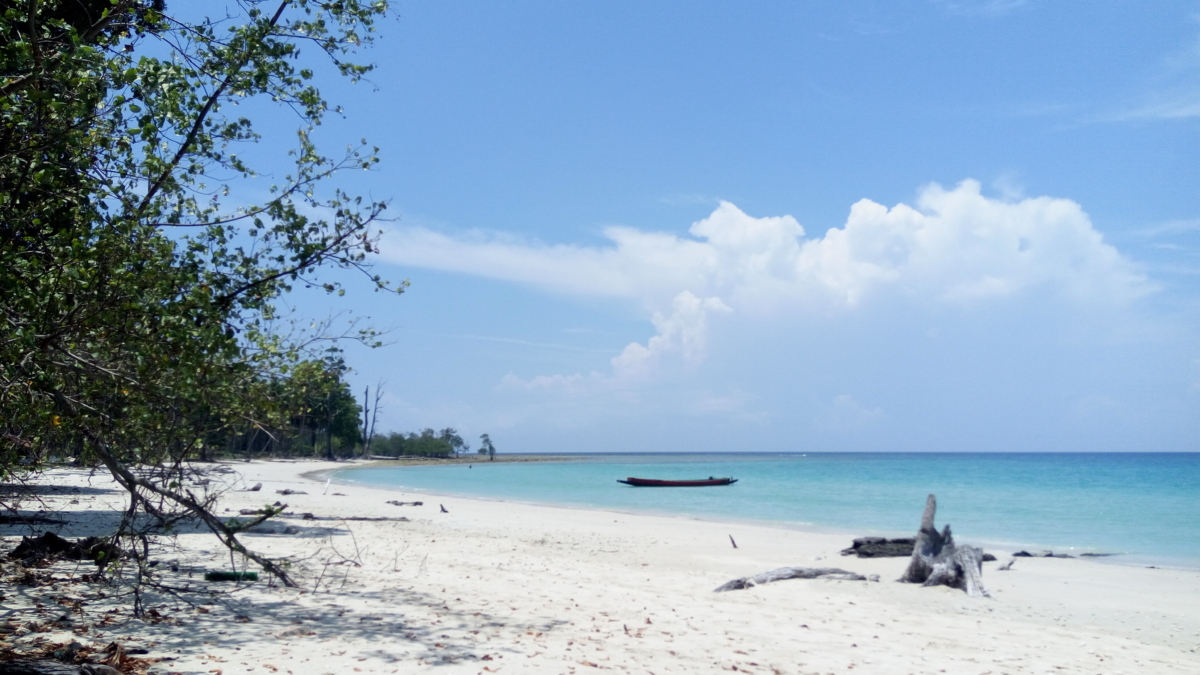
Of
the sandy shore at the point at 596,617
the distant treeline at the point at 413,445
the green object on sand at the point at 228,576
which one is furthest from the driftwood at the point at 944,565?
the distant treeline at the point at 413,445

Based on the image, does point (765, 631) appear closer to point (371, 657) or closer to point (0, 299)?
point (371, 657)

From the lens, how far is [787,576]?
37.7 feet

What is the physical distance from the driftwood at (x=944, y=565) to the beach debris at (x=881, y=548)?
3.23 m

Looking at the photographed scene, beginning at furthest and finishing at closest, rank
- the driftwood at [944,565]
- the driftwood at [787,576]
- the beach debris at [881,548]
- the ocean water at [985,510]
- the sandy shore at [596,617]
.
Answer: the ocean water at [985,510] < the beach debris at [881,548] < the driftwood at [944,565] < the driftwood at [787,576] < the sandy shore at [596,617]

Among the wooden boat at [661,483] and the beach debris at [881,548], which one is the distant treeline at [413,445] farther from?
the beach debris at [881,548]

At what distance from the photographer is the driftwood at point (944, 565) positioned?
38.3ft

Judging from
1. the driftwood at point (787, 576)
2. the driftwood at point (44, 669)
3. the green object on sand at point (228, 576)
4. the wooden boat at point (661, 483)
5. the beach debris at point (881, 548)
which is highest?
the driftwood at point (44, 669)

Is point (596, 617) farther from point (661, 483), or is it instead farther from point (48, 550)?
point (661, 483)

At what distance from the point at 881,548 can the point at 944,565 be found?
4.41m

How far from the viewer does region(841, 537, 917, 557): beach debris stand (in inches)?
625

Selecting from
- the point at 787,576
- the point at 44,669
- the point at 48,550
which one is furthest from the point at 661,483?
the point at 44,669

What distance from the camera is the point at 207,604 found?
752cm


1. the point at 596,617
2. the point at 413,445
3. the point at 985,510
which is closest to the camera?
the point at 596,617

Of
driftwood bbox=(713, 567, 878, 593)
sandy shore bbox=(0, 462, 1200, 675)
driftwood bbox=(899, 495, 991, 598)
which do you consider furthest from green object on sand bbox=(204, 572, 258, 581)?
driftwood bbox=(899, 495, 991, 598)
